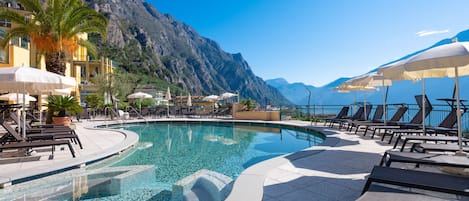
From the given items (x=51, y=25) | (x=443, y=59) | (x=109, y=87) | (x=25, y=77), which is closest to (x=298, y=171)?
(x=443, y=59)

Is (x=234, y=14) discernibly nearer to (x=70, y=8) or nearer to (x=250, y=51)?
(x=250, y=51)

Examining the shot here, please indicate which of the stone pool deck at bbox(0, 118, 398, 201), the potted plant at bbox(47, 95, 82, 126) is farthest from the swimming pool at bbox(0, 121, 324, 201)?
the potted plant at bbox(47, 95, 82, 126)

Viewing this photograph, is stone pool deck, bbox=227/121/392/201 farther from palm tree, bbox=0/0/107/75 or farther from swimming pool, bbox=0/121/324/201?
palm tree, bbox=0/0/107/75

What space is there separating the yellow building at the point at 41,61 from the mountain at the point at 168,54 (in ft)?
62.1

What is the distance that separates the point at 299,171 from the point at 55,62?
9423 mm

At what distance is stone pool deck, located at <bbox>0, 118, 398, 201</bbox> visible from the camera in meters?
2.92

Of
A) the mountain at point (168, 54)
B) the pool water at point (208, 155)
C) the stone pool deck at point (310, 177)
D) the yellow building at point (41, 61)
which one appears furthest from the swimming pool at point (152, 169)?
the mountain at point (168, 54)

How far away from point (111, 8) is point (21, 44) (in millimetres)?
80185

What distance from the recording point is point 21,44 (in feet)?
50.7

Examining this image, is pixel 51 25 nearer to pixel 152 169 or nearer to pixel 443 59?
pixel 152 169

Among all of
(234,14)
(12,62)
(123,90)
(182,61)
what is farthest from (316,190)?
(182,61)

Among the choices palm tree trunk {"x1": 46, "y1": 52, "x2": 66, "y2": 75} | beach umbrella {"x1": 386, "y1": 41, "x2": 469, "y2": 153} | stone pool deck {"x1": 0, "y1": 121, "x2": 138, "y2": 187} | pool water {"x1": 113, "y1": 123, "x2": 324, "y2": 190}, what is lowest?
pool water {"x1": 113, "y1": 123, "x2": 324, "y2": 190}

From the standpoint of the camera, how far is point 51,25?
8758mm

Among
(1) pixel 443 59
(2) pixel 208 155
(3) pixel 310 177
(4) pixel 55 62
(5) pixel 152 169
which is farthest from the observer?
(4) pixel 55 62
